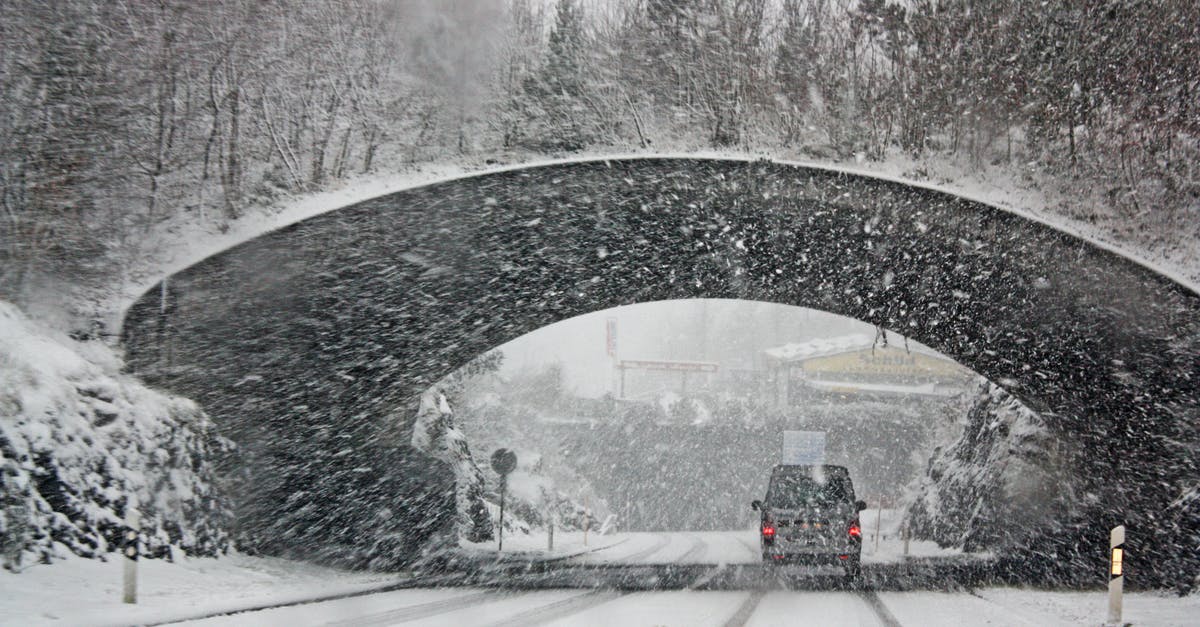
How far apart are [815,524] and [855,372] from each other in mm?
33338

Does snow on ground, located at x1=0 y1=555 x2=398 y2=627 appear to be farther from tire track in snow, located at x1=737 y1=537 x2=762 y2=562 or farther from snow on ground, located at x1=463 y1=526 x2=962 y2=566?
tire track in snow, located at x1=737 y1=537 x2=762 y2=562

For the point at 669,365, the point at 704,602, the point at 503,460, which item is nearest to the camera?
the point at 704,602

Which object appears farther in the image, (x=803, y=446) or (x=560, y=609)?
(x=803, y=446)

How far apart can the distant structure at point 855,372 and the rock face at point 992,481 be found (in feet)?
47.2

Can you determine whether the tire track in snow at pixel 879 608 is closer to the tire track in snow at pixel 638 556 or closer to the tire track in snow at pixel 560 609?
the tire track in snow at pixel 560 609

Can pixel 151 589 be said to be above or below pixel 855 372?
below

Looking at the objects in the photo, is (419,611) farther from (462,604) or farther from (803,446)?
(803,446)

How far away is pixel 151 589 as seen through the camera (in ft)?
34.9

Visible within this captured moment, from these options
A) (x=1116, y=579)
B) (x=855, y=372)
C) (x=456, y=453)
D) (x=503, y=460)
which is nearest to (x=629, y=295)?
(x=503, y=460)

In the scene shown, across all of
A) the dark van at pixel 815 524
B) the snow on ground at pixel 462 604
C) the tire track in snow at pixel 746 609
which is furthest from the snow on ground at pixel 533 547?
the tire track in snow at pixel 746 609

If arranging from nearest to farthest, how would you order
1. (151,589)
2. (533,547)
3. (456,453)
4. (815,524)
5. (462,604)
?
(151,589)
(462,604)
(815,524)
(533,547)
(456,453)

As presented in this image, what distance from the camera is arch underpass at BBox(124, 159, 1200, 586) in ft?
45.8

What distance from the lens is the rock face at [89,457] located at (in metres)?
10.1

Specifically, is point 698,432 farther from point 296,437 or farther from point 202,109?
point 202,109
